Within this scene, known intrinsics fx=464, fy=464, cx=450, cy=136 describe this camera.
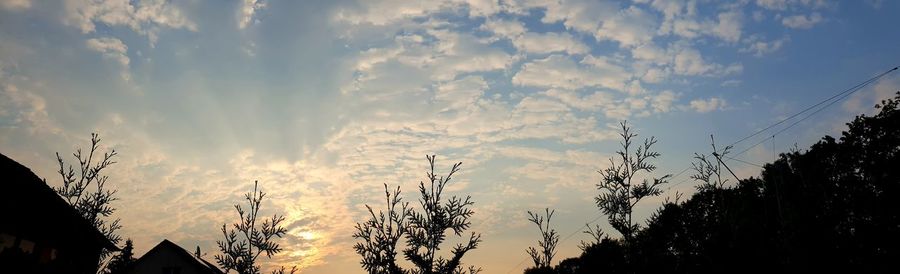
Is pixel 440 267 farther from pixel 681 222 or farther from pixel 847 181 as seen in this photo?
pixel 681 222

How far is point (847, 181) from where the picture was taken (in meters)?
33.4

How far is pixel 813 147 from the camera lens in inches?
1419

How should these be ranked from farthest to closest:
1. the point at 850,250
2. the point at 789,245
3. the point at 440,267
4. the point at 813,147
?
1. the point at 813,147
2. the point at 850,250
3. the point at 789,245
4. the point at 440,267

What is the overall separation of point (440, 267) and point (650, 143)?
1053 cm

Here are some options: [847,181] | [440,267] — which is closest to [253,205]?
[440,267]

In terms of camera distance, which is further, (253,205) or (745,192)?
(745,192)

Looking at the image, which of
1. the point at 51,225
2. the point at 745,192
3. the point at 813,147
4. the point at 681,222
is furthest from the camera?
the point at 681,222

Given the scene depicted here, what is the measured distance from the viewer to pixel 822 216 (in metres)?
34.8

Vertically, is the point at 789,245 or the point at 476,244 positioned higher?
the point at 789,245

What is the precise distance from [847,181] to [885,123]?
5.61 m

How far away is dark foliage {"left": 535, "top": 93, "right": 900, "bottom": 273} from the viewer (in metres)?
29.2

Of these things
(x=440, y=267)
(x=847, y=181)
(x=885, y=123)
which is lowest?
(x=440, y=267)

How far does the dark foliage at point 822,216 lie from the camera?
1151 inches

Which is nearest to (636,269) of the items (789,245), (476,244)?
(476,244)
